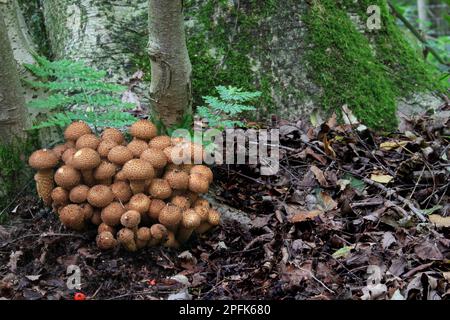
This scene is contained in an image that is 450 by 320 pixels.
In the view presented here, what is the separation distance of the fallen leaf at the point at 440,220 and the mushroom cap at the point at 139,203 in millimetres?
2170

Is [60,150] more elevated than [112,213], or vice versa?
[60,150]

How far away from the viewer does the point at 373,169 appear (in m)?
4.89

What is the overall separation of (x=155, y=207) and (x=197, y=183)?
35 cm

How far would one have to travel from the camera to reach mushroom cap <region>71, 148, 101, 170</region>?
3.69 metres

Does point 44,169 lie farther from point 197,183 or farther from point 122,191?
point 197,183

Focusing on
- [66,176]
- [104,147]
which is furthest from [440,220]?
[66,176]

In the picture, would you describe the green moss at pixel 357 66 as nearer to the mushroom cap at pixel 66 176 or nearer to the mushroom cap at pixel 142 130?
the mushroom cap at pixel 142 130

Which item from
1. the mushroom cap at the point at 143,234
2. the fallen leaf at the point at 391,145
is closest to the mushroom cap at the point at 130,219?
the mushroom cap at the point at 143,234

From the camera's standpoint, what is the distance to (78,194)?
3758 mm

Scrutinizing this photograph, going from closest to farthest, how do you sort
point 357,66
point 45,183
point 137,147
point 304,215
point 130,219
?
point 130,219 < point 137,147 < point 45,183 < point 304,215 < point 357,66

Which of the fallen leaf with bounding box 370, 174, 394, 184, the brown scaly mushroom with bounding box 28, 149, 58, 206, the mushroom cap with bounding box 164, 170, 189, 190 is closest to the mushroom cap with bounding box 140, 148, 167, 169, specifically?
the mushroom cap with bounding box 164, 170, 189, 190

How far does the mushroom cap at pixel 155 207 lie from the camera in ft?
12.4

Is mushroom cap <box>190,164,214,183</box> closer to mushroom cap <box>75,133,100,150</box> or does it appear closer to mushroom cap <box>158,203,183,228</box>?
mushroom cap <box>158,203,183,228</box>
